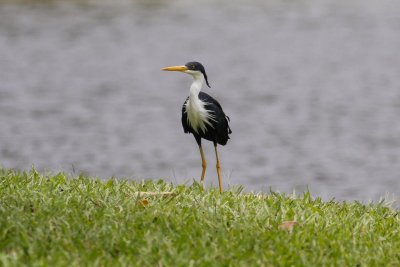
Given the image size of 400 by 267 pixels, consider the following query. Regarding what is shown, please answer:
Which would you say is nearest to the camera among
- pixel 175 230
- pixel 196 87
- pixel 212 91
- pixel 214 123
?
pixel 175 230

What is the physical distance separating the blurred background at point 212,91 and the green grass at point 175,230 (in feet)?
4.25

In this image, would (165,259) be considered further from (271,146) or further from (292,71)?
(292,71)

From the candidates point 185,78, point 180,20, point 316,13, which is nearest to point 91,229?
point 185,78

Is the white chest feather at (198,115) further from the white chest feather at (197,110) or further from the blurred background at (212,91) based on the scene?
the blurred background at (212,91)

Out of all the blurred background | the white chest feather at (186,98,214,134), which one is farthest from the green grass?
the blurred background

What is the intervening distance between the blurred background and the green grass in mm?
1297

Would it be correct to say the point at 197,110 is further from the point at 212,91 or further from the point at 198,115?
the point at 212,91

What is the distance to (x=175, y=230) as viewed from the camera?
23.7ft

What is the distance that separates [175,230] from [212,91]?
22.3 metres

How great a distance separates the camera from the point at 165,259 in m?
6.61

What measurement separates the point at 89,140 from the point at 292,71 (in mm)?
13062

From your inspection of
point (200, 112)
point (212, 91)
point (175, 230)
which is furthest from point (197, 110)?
point (212, 91)

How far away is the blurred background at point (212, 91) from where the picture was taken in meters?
20.2

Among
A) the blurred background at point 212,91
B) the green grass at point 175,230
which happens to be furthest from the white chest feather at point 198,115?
the blurred background at point 212,91
